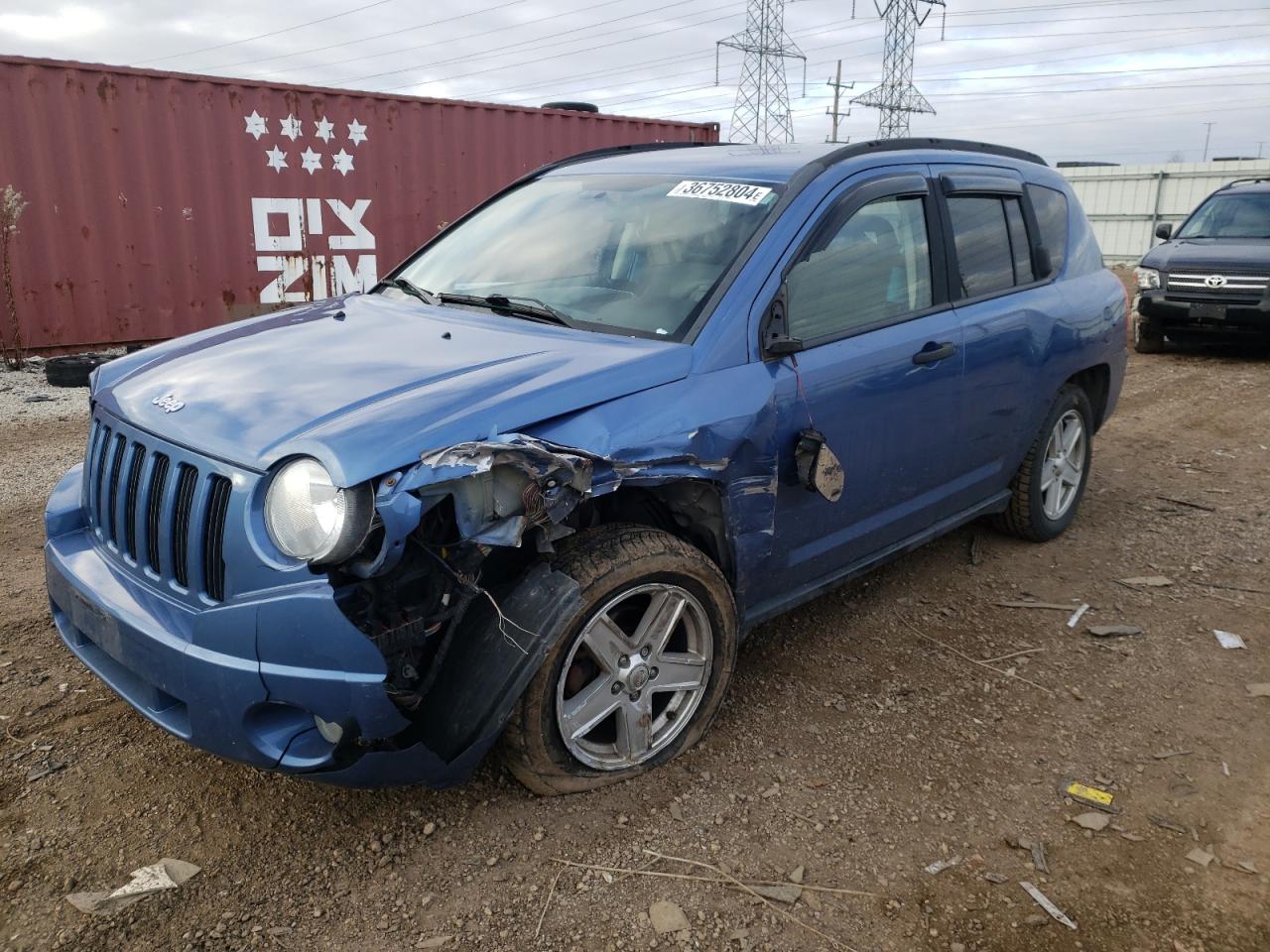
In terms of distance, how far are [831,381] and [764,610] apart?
79 centimetres

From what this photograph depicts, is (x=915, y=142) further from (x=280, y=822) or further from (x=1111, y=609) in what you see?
(x=280, y=822)

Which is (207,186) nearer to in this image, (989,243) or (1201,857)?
(989,243)

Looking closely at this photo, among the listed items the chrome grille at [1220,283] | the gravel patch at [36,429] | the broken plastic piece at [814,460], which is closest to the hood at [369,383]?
the broken plastic piece at [814,460]

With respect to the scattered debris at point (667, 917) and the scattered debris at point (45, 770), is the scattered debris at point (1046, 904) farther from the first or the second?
the scattered debris at point (45, 770)

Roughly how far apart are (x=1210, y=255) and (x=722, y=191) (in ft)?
29.2

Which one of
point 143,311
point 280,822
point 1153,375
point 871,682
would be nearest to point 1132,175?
point 1153,375

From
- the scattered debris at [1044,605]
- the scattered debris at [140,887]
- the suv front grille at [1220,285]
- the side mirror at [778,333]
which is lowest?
the scattered debris at [1044,605]

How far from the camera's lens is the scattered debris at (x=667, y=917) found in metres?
2.29

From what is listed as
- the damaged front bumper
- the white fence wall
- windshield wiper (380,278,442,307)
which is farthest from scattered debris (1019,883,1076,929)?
the white fence wall

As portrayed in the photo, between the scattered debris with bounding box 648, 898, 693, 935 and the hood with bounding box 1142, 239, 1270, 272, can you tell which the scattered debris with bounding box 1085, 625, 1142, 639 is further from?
the hood with bounding box 1142, 239, 1270, 272

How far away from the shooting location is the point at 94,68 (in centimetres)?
877

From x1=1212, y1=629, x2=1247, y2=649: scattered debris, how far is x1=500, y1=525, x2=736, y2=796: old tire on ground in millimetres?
2199

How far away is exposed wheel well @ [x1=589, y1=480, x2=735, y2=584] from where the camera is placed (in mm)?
2812

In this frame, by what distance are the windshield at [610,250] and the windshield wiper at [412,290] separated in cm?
3
